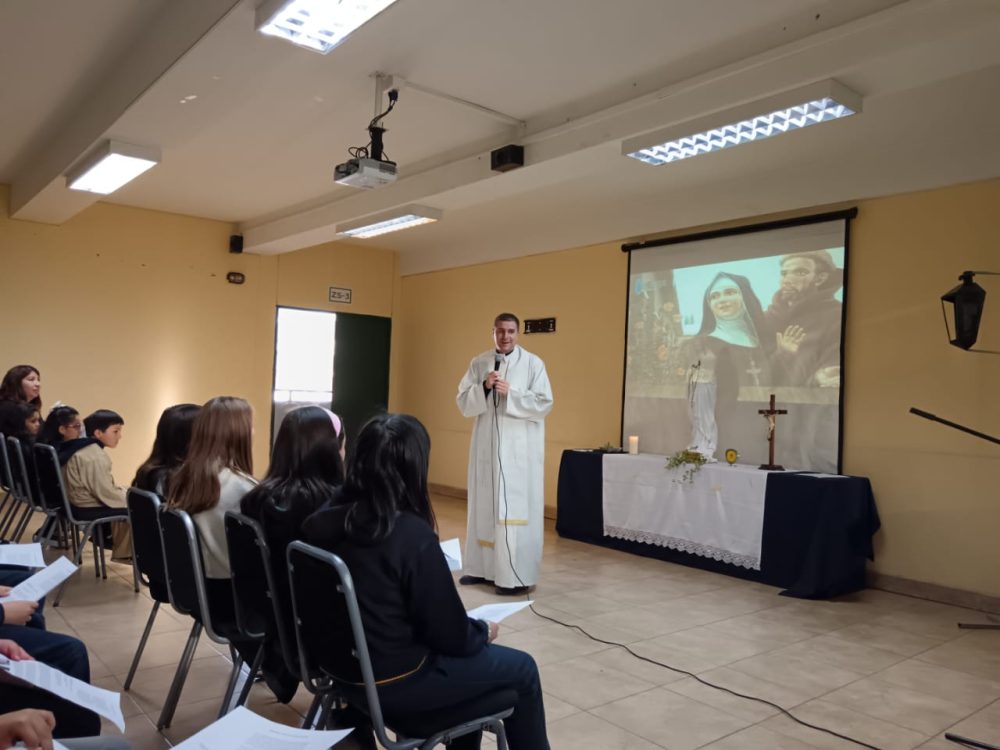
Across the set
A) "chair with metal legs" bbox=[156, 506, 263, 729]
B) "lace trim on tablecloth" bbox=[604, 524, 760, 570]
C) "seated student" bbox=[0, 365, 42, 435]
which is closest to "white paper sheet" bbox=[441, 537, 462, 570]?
"chair with metal legs" bbox=[156, 506, 263, 729]

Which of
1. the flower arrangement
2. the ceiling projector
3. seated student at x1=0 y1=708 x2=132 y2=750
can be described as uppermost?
the ceiling projector

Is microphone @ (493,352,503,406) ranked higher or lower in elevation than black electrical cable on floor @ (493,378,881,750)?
higher

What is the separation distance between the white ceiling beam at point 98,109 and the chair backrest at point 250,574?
79.3 inches

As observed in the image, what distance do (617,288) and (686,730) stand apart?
449 centimetres

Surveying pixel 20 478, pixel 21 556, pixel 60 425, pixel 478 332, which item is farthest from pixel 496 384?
pixel 478 332

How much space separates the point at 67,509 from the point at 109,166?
7.35ft

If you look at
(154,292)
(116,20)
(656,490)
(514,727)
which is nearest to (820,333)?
(656,490)

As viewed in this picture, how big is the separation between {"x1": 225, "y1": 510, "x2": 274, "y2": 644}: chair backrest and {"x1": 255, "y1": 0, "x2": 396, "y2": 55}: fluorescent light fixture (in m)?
1.80

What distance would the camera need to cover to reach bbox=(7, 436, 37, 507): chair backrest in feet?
14.7

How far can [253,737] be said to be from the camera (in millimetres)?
1344

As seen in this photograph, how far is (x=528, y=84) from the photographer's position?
4.15 meters

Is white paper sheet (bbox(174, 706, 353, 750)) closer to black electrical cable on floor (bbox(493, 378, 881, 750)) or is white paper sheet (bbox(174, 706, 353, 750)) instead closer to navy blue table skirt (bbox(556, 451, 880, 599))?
black electrical cable on floor (bbox(493, 378, 881, 750))

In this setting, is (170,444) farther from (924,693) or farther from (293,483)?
(924,693)

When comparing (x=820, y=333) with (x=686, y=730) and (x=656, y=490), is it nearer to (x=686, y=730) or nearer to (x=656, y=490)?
(x=656, y=490)
